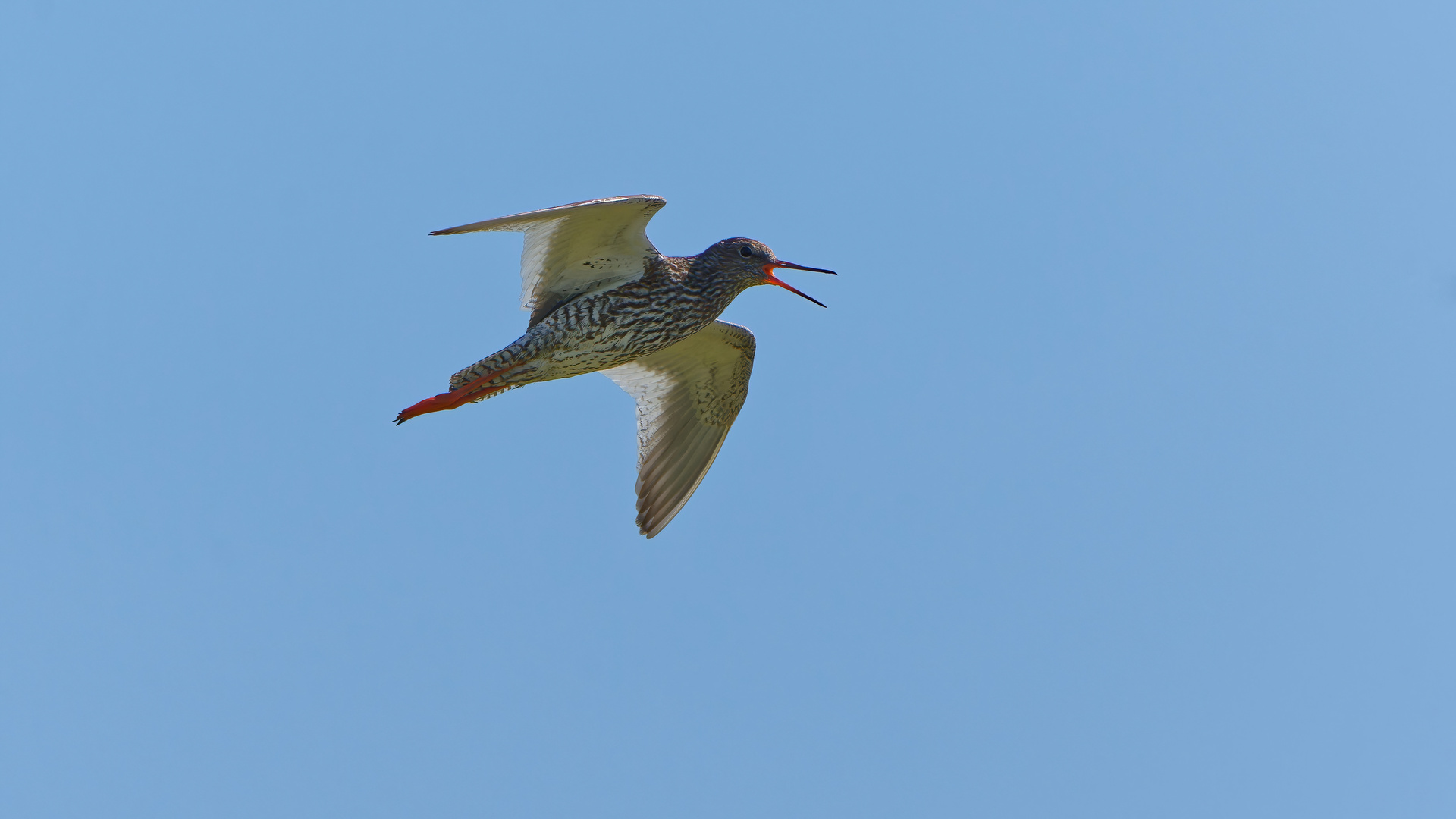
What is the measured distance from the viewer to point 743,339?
11758 mm

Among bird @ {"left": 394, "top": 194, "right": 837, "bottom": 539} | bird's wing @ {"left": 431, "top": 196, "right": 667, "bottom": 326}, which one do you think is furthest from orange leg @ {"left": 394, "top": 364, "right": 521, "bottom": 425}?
bird's wing @ {"left": 431, "top": 196, "right": 667, "bottom": 326}

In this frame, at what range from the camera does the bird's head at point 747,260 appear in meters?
10.4

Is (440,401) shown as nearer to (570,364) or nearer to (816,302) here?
(570,364)

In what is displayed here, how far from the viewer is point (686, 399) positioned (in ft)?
39.4

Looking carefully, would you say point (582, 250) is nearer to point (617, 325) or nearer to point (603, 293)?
point (603, 293)

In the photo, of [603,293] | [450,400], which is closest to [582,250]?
[603,293]

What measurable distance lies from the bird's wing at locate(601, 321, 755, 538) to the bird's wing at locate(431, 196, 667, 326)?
5.54ft

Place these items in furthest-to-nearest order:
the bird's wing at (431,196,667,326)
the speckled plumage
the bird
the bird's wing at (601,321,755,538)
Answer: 1. the bird's wing at (601,321,755,538)
2. the speckled plumage
3. the bird
4. the bird's wing at (431,196,667,326)

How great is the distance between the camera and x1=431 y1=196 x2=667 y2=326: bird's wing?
940 centimetres

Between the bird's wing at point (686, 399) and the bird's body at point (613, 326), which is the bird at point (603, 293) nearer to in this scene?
the bird's body at point (613, 326)

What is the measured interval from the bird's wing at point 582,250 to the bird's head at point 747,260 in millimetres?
653

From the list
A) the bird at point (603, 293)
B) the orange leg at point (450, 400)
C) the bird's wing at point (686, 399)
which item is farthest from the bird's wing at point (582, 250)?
the bird's wing at point (686, 399)

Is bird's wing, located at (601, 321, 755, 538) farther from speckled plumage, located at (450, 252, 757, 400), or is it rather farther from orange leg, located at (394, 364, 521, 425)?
orange leg, located at (394, 364, 521, 425)

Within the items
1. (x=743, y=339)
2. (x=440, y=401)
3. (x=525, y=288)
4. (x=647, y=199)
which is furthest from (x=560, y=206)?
(x=743, y=339)
